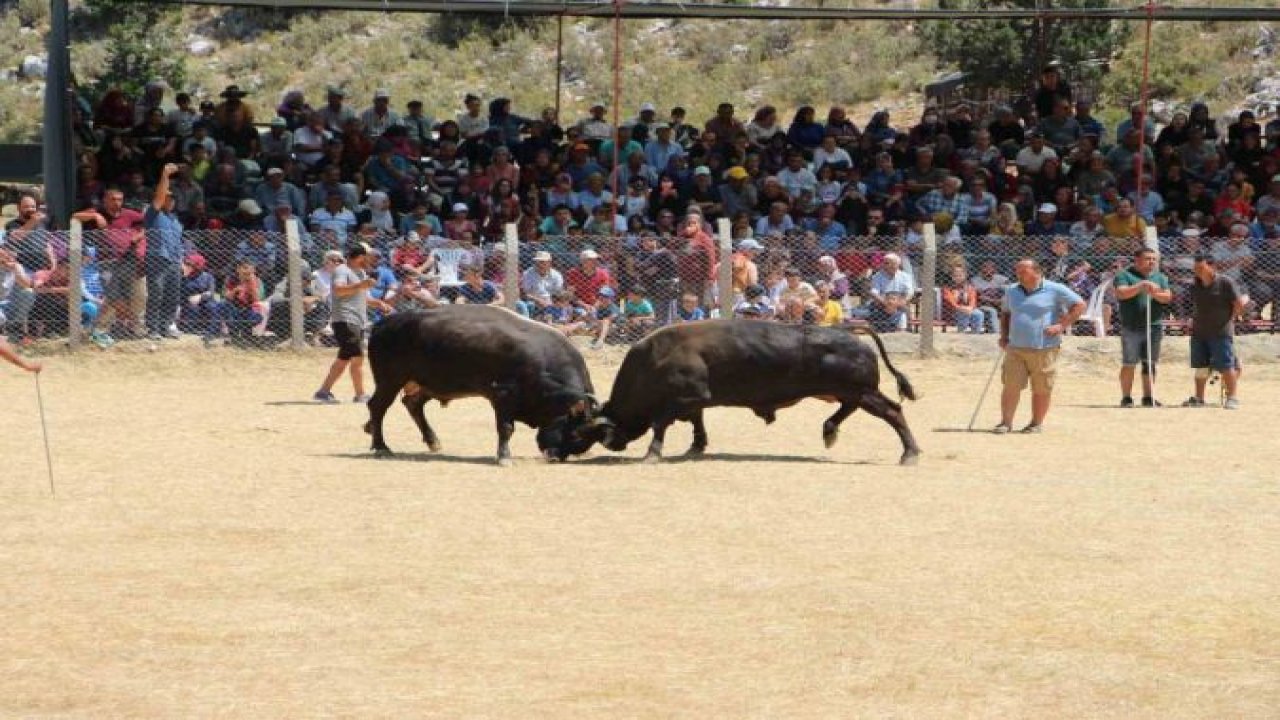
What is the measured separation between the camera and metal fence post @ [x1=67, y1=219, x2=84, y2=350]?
75.6 ft

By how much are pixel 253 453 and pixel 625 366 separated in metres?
2.94

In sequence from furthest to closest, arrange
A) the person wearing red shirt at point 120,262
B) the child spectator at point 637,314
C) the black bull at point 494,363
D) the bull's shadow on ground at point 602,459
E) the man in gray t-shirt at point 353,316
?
the child spectator at point 637,314 → the person wearing red shirt at point 120,262 → the man in gray t-shirt at point 353,316 → the bull's shadow on ground at point 602,459 → the black bull at point 494,363

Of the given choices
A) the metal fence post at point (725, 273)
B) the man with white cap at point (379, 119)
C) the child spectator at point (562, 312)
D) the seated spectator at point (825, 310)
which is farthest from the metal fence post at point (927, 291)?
the man with white cap at point (379, 119)

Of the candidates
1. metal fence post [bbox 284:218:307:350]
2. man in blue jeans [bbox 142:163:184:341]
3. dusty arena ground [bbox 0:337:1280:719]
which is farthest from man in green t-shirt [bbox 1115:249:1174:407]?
man in blue jeans [bbox 142:163:184:341]

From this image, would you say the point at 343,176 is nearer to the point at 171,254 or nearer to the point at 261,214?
the point at 261,214

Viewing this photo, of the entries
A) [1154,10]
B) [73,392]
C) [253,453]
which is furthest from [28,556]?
[1154,10]

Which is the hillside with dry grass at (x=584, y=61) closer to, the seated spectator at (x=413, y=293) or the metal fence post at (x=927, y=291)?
the metal fence post at (x=927, y=291)

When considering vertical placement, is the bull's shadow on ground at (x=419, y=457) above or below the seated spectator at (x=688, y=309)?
below

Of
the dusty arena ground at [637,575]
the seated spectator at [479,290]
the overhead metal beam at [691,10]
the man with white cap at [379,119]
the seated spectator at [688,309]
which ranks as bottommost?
the dusty arena ground at [637,575]

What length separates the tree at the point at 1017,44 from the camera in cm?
4319

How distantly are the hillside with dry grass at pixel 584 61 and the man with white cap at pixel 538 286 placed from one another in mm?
23168

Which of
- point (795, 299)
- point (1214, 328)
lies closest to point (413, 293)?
point (795, 299)

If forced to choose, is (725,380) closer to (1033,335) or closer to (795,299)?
(1033,335)

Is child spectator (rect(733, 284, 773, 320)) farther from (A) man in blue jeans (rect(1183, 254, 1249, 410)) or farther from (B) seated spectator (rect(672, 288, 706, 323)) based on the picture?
(A) man in blue jeans (rect(1183, 254, 1249, 410))
